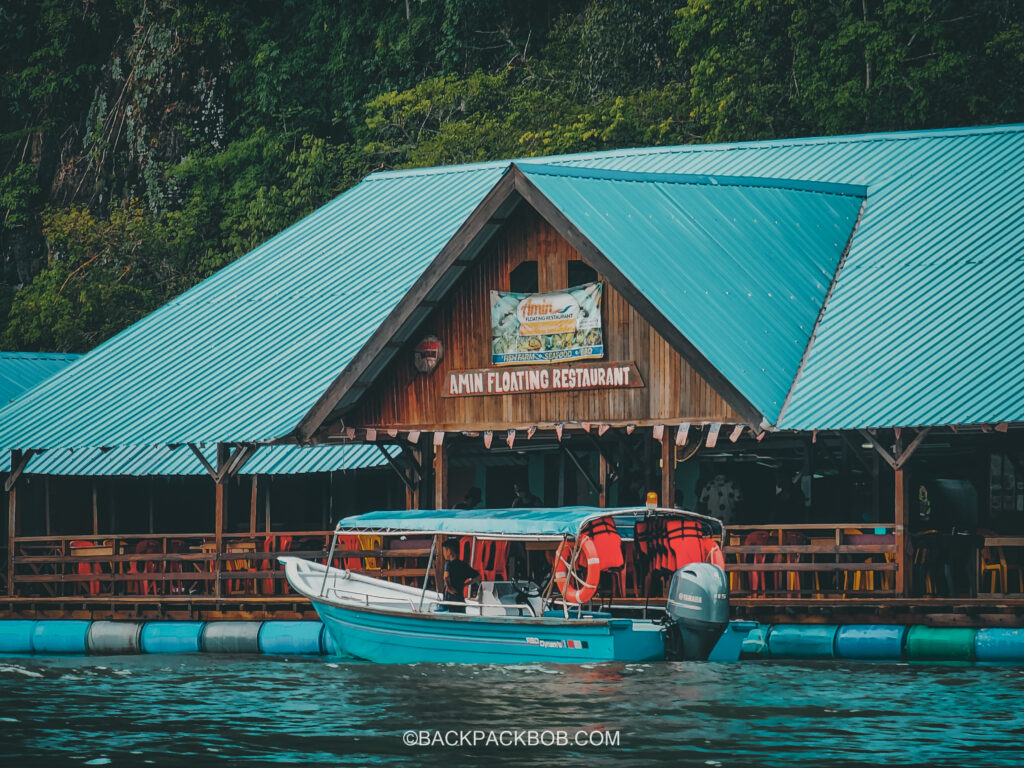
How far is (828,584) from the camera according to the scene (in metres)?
29.0

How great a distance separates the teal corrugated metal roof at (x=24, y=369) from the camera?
41125 mm

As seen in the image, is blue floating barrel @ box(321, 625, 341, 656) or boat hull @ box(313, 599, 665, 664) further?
blue floating barrel @ box(321, 625, 341, 656)

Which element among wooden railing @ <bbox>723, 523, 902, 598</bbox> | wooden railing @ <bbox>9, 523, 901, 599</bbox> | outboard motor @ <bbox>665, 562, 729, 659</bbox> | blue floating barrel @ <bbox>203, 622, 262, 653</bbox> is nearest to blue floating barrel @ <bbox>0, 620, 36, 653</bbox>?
wooden railing @ <bbox>9, 523, 901, 599</bbox>

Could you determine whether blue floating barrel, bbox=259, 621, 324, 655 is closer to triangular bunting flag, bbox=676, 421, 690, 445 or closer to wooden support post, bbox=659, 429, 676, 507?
wooden support post, bbox=659, 429, 676, 507

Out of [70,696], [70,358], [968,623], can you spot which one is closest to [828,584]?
[968,623]

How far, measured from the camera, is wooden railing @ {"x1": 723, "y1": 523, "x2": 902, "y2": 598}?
26.3m

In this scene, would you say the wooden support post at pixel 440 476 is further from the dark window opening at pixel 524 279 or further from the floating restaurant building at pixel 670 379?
→ the dark window opening at pixel 524 279

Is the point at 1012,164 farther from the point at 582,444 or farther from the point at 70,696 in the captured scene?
the point at 70,696

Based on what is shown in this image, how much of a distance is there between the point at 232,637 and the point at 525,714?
11.0 m

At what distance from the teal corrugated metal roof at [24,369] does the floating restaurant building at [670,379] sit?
16.6 feet

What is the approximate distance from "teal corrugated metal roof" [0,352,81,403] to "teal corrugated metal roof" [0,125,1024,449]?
15.9ft

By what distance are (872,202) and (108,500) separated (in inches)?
682

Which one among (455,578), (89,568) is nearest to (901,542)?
(455,578)

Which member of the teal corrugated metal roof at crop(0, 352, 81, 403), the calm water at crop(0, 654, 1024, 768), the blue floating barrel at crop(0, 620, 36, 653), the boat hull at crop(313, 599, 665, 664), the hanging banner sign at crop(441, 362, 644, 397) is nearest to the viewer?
the calm water at crop(0, 654, 1024, 768)
